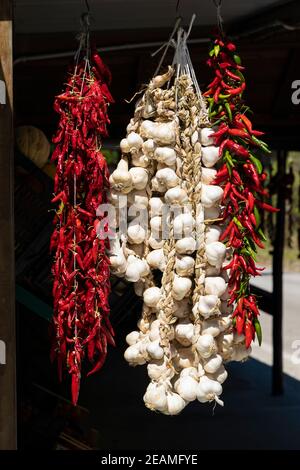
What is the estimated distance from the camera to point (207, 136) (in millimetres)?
2545

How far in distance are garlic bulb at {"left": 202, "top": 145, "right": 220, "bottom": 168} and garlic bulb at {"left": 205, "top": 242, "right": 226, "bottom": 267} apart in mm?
289

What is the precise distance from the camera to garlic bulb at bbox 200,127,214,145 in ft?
8.35

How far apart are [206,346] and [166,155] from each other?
66 cm

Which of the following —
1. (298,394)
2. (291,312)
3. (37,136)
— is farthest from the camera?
(291,312)

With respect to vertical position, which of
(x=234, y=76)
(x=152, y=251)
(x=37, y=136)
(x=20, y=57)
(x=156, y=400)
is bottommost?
(x=156, y=400)

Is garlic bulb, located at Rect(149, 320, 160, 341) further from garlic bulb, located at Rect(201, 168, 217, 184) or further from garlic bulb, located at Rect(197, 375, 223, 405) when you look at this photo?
garlic bulb, located at Rect(201, 168, 217, 184)

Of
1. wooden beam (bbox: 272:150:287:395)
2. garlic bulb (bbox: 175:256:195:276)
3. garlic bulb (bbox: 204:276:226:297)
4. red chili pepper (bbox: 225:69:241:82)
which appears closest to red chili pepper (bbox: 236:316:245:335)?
garlic bulb (bbox: 204:276:226:297)

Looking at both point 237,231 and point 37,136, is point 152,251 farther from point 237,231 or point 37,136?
point 37,136

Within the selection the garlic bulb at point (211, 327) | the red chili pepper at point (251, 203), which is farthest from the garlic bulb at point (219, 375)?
the red chili pepper at point (251, 203)

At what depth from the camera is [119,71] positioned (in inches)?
186

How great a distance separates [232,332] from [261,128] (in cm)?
314

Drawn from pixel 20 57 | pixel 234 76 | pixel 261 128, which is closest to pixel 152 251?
pixel 234 76
